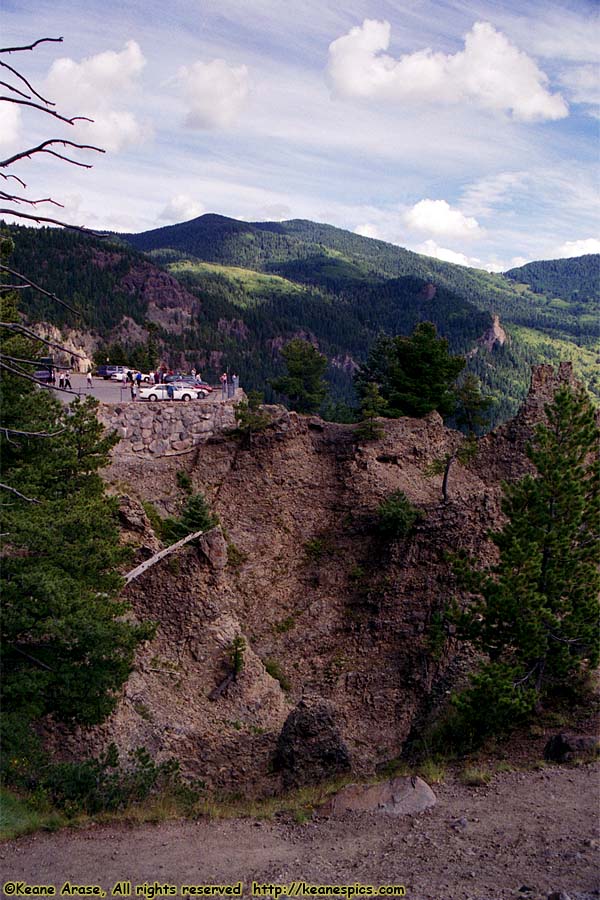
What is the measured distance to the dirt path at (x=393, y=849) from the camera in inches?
381

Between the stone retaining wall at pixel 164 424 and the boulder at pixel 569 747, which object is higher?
the stone retaining wall at pixel 164 424

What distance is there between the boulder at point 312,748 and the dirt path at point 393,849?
6.57 metres

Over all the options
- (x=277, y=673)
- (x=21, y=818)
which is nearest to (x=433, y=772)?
(x=21, y=818)

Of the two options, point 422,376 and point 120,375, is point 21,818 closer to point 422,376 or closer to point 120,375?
point 422,376

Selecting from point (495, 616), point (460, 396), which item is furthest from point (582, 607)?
point (460, 396)

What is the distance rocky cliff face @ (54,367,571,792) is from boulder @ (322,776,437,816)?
248 inches

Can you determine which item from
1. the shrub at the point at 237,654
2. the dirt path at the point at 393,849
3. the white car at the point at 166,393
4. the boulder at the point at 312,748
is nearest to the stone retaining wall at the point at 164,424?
the white car at the point at 166,393

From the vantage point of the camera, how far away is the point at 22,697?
47.5 ft

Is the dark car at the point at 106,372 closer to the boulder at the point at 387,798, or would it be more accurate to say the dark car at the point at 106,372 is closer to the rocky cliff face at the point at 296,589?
the rocky cliff face at the point at 296,589

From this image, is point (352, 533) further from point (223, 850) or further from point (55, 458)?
point (223, 850)

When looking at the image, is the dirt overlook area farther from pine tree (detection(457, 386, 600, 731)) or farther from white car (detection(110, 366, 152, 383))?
white car (detection(110, 366, 152, 383))

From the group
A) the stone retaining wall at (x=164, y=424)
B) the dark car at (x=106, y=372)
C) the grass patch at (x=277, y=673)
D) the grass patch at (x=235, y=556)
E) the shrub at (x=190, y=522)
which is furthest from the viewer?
the dark car at (x=106, y=372)

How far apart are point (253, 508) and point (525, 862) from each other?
812 inches

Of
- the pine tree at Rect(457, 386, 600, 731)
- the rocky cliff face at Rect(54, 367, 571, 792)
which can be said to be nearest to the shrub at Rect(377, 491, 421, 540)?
the rocky cliff face at Rect(54, 367, 571, 792)
